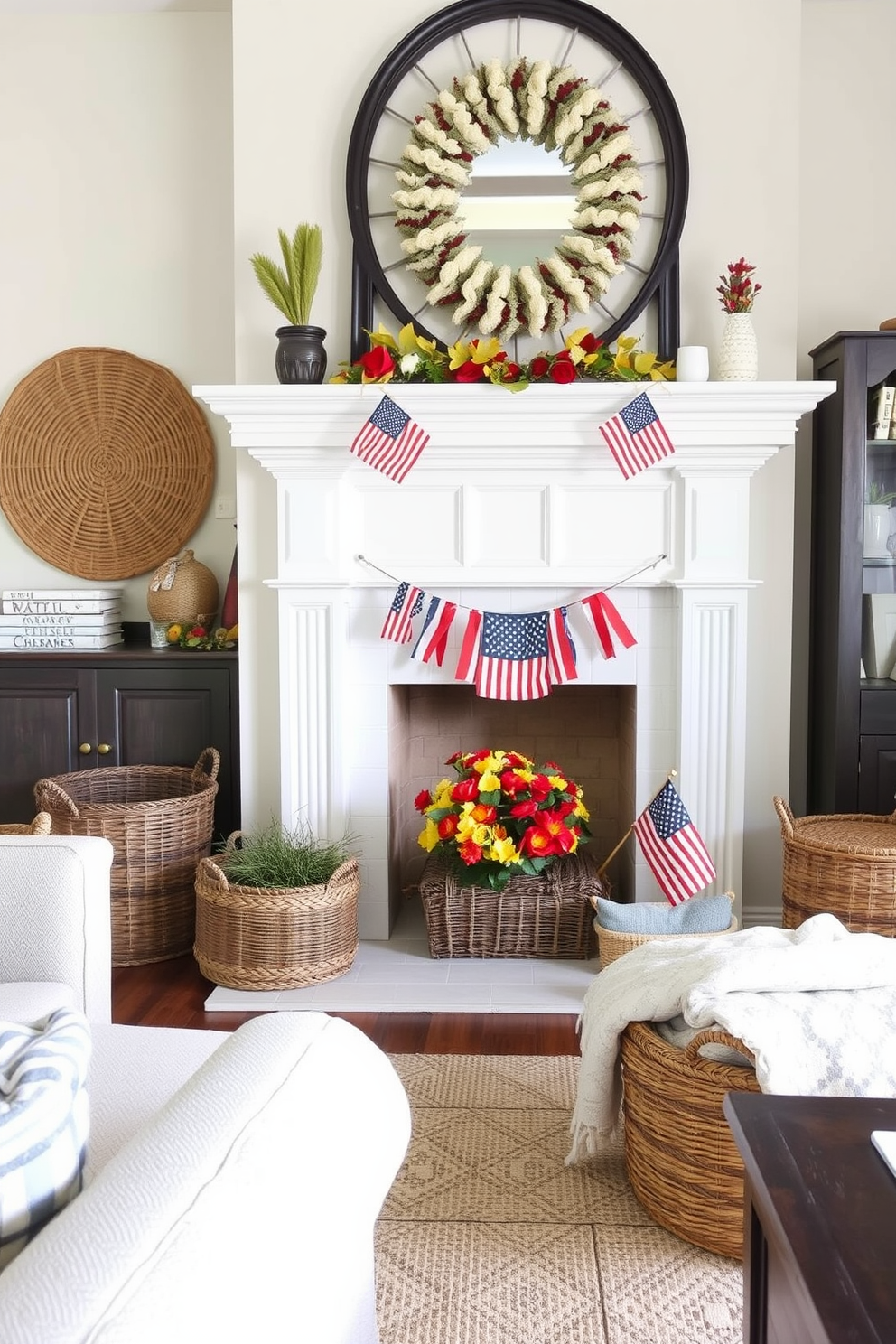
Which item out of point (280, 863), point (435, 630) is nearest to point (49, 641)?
point (280, 863)

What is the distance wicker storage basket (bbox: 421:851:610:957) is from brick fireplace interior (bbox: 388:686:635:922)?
0.56 m

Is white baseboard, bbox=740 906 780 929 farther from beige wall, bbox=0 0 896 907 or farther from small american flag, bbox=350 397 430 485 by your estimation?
small american flag, bbox=350 397 430 485

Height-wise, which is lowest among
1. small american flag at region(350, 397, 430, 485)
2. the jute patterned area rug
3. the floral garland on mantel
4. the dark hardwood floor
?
the jute patterned area rug

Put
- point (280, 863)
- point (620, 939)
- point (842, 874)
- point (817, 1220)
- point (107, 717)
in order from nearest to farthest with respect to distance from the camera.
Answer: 1. point (817, 1220)
2. point (620, 939)
3. point (842, 874)
4. point (280, 863)
5. point (107, 717)

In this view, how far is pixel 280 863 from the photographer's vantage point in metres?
3.15

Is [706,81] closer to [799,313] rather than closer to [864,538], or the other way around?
[799,313]

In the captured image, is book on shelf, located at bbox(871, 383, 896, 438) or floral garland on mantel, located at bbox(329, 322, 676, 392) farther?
book on shelf, located at bbox(871, 383, 896, 438)

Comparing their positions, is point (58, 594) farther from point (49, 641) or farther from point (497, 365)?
point (497, 365)

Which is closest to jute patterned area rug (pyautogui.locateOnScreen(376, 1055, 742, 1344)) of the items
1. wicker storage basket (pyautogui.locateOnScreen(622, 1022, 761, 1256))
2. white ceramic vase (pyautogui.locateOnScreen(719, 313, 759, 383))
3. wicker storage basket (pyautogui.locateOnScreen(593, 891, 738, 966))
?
wicker storage basket (pyautogui.locateOnScreen(622, 1022, 761, 1256))

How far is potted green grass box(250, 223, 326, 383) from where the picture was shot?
3.25 meters

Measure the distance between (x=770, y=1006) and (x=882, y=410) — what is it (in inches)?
86.5

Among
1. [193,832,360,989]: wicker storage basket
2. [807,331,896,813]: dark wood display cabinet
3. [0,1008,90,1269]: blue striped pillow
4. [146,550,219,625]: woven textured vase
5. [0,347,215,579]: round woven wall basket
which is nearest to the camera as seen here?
[0,1008,90,1269]: blue striped pillow

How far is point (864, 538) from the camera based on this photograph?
3465 millimetres

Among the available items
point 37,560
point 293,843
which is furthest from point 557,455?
point 37,560
